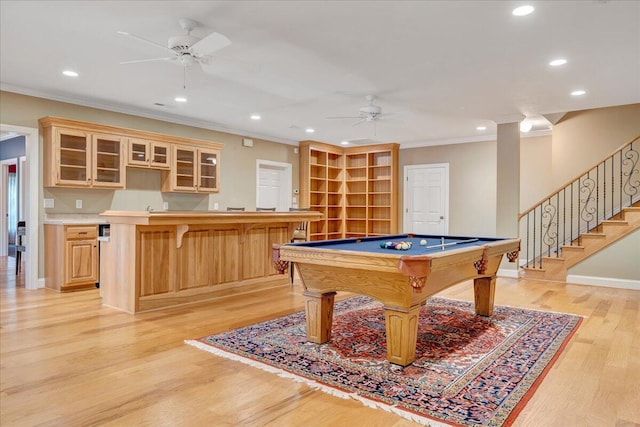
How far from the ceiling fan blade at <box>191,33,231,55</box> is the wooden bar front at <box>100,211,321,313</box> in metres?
1.61

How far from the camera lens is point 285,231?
5.86 metres

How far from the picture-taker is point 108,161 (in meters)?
5.84

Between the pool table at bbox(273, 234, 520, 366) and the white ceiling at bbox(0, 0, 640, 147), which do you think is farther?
the white ceiling at bbox(0, 0, 640, 147)

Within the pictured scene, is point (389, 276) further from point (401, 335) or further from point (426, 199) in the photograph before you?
point (426, 199)

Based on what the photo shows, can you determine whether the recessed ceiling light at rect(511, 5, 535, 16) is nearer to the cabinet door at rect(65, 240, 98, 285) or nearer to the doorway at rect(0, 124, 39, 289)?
the cabinet door at rect(65, 240, 98, 285)

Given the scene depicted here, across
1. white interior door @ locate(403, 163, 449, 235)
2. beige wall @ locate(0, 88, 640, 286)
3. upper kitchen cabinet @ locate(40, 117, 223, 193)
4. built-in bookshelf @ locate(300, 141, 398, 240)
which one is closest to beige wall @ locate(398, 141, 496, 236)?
beige wall @ locate(0, 88, 640, 286)

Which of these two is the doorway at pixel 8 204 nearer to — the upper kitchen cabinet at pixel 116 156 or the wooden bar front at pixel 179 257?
the upper kitchen cabinet at pixel 116 156

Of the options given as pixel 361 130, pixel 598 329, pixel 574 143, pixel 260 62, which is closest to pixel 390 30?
pixel 260 62

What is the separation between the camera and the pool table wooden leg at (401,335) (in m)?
2.75

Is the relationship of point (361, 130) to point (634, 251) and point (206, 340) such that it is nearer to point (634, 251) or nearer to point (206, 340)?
point (634, 251)

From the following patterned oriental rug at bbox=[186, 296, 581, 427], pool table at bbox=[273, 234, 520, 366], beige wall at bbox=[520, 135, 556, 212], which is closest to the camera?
patterned oriental rug at bbox=[186, 296, 581, 427]

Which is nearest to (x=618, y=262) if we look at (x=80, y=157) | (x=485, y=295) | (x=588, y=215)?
(x=588, y=215)

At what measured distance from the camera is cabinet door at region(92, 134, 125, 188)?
568 cm

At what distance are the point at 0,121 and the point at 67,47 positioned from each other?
198cm
